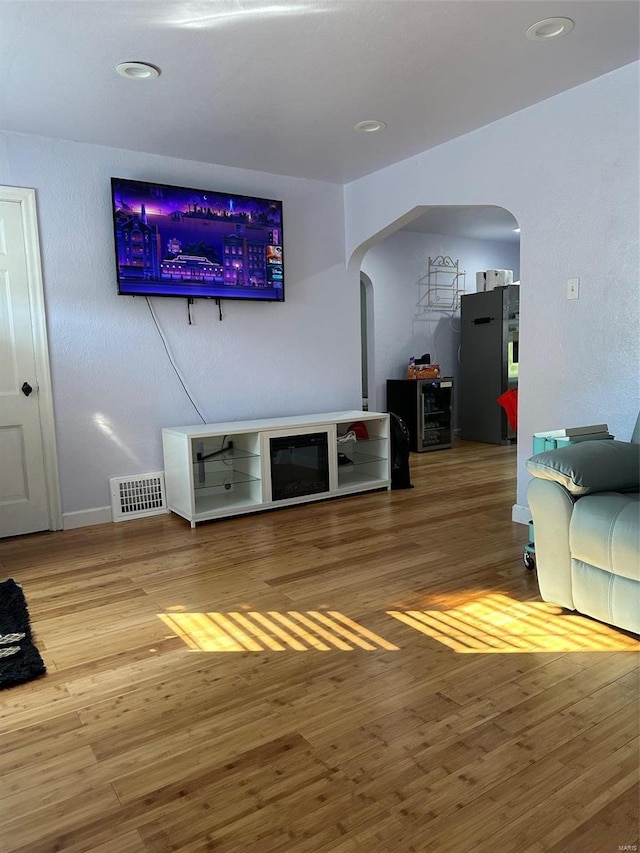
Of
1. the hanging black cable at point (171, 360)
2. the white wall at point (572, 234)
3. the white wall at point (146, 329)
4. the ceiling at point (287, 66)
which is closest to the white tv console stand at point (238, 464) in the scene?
the hanging black cable at point (171, 360)

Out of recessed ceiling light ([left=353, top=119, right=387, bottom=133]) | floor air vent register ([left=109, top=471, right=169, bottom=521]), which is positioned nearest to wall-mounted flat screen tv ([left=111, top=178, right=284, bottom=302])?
recessed ceiling light ([left=353, top=119, right=387, bottom=133])

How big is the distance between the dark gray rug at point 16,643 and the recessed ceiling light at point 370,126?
3.15 metres

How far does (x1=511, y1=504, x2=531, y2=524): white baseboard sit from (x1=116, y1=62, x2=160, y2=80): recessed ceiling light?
3.07 m

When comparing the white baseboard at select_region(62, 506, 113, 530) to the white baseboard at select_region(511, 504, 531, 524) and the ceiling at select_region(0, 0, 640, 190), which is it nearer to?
the ceiling at select_region(0, 0, 640, 190)

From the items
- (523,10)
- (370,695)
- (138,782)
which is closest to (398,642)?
(370,695)

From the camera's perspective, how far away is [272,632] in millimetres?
2295

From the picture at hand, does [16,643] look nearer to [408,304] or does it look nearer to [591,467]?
[591,467]

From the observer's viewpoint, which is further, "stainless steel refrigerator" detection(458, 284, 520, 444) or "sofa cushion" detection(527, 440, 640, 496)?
"stainless steel refrigerator" detection(458, 284, 520, 444)

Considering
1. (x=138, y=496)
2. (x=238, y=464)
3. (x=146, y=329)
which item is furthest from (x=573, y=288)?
(x=138, y=496)

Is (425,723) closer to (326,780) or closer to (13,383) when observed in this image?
(326,780)

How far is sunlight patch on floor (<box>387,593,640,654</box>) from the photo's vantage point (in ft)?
6.98

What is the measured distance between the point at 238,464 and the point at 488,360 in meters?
3.73

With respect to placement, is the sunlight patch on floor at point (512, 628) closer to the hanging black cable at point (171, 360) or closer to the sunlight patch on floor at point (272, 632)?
the sunlight patch on floor at point (272, 632)

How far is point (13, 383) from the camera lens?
11.9 ft
